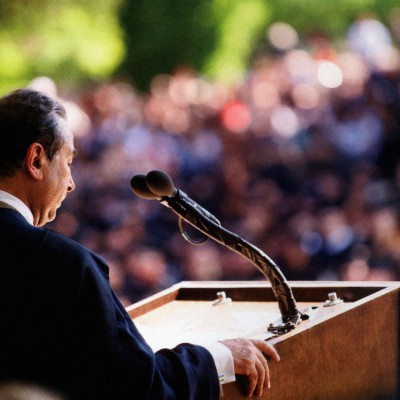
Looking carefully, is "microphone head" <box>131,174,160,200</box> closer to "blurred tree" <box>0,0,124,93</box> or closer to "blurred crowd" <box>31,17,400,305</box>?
"blurred crowd" <box>31,17,400,305</box>

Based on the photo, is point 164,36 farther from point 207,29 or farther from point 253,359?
point 253,359

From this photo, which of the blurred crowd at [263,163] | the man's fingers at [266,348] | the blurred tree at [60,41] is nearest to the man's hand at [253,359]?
the man's fingers at [266,348]

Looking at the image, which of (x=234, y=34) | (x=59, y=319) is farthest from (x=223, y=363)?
(x=234, y=34)

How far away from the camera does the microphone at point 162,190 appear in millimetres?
1298

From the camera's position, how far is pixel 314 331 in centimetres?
140

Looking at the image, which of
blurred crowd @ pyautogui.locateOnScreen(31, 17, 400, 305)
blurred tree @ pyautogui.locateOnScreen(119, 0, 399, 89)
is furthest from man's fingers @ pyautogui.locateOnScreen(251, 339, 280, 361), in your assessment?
blurred tree @ pyautogui.locateOnScreen(119, 0, 399, 89)

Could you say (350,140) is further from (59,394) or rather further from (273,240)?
(59,394)

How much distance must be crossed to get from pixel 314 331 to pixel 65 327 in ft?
1.82

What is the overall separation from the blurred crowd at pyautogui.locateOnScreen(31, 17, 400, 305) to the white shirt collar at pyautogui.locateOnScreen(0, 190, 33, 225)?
3378 mm

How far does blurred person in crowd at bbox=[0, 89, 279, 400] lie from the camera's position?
1090 millimetres

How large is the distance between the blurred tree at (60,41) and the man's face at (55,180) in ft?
16.0

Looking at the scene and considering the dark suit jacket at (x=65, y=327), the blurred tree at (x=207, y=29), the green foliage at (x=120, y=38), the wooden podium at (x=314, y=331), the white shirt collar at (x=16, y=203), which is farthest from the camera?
the green foliage at (x=120, y=38)

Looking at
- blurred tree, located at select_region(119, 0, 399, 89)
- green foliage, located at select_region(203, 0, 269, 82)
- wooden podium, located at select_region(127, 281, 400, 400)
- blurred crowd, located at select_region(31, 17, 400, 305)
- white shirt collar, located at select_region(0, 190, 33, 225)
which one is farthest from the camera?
green foliage, located at select_region(203, 0, 269, 82)

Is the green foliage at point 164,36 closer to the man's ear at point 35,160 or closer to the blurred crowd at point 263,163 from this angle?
the blurred crowd at point 263,163
